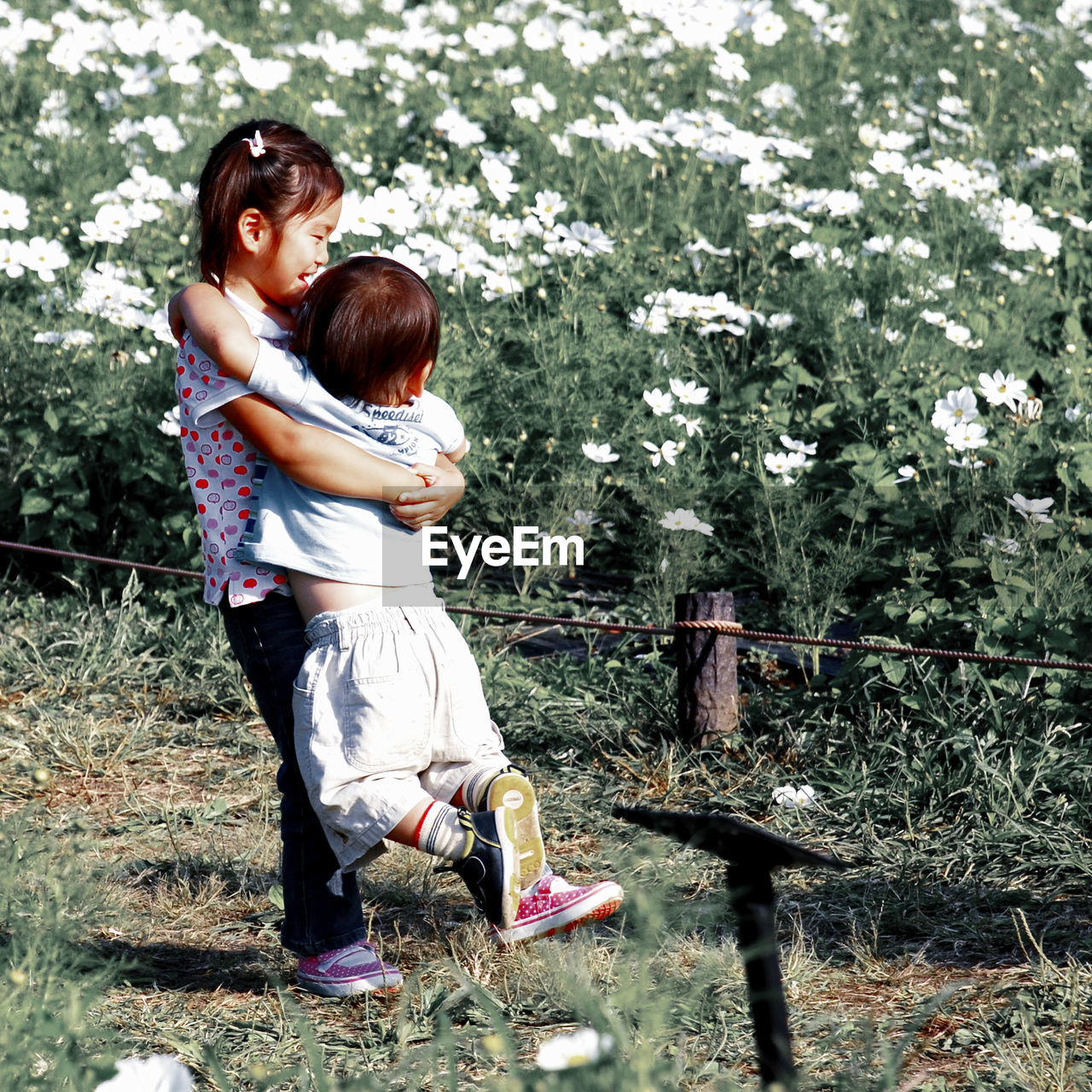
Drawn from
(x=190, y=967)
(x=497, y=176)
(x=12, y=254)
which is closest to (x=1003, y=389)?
(x=497, y=176)

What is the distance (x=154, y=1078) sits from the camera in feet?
5.46

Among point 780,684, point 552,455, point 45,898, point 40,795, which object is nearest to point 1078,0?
point 552,455

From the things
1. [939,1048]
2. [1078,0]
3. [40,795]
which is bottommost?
[939,1048]

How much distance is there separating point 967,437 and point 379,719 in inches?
92.5

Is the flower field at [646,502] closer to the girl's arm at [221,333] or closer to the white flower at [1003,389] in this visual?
the white flower at [1003,389]

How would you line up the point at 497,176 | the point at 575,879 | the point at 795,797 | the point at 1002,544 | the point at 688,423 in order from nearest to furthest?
the point at 575,879 → the point at 795,797 → the point at 1002,544 → the point at 688,423 → the point at 497,176

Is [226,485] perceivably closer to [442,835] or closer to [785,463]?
[442,835]

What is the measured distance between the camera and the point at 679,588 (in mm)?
4395

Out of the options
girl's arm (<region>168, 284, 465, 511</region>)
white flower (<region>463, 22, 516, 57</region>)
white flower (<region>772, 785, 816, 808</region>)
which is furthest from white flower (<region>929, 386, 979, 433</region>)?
white flower (<region>463, 22, 516, 57</region>)

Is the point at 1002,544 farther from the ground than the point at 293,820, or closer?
farther from the ground

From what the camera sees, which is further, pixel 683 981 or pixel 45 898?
pixel 683 981

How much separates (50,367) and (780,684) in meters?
2.75

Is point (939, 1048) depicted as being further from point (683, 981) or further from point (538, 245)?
point (538, 245)

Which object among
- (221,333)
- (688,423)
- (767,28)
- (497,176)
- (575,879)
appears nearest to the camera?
(221,333)
